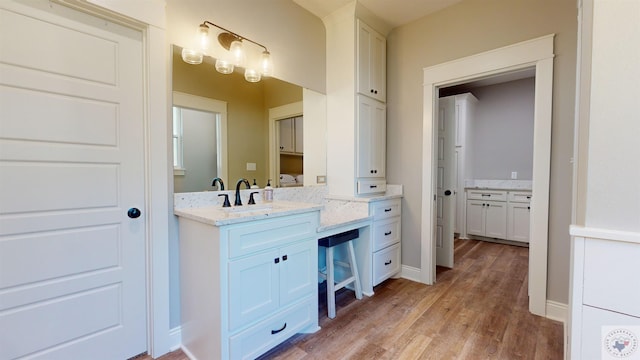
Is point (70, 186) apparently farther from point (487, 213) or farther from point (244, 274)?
point (487, 213)

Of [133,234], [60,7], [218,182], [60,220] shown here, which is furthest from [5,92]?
[218,182]

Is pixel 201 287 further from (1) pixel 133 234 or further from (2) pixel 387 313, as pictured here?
(2) pixel 387 313

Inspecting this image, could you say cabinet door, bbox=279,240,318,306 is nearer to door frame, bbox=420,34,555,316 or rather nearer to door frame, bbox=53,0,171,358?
door frame, bbox=53,0,171,358

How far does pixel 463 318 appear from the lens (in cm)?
213

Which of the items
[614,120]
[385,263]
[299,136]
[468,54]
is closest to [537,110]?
[468,54]

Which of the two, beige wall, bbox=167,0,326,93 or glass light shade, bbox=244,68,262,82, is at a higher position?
beige wall, bbox=167,0,326,93

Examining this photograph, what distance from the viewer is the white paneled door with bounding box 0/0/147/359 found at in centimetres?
130

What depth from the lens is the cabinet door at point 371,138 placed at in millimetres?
2656

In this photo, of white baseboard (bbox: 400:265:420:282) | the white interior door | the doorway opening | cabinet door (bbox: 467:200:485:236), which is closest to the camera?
white baseboard (bbox: 400:265:420:282)

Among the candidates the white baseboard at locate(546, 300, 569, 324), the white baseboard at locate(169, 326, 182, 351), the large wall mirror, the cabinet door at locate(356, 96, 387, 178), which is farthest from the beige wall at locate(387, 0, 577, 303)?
the white baseboard at locate(169, 326, 182, 351)

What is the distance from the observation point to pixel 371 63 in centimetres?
275

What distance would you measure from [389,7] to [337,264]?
2505 millimetres

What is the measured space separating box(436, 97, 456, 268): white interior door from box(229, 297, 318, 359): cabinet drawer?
6.68 ft

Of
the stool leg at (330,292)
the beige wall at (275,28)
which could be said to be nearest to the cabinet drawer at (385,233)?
the stool leg at (330,292)
